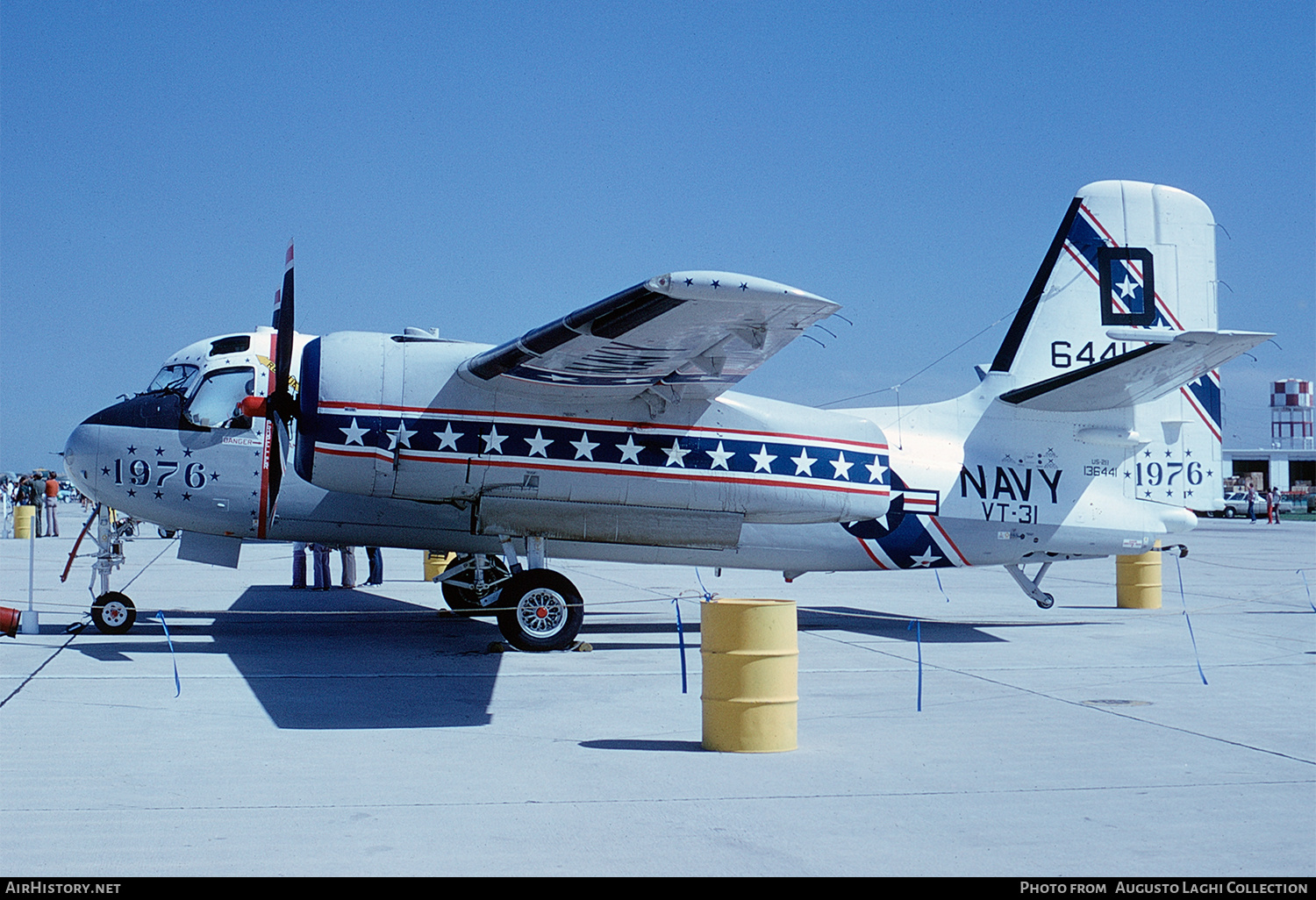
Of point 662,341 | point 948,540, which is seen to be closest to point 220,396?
point 662,341

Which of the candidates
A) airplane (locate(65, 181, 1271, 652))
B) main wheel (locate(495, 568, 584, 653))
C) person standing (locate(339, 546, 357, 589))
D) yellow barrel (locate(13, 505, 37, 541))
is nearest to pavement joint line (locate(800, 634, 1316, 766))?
airplane (locate(65, 181, 1271, 652))

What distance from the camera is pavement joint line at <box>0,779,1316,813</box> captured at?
6055 millimetres

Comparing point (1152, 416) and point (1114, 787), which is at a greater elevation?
point (1152, 416)

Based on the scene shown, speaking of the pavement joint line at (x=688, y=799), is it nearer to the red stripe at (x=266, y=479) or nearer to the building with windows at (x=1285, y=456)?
the red stripe at (x=266, y=479)

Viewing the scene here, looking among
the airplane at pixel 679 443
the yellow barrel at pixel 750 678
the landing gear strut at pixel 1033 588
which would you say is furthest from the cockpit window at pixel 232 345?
the landing gear strut at pixel 1033 588

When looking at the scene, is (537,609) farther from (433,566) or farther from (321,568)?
(433,566)

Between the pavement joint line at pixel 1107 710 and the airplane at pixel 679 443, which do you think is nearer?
the pavement joint line at pixel 1107 710

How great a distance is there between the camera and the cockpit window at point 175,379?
44.3 feet

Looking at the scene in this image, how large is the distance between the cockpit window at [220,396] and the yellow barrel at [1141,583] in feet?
44.6

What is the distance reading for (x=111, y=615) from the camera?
13.3 meters

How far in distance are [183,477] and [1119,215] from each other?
40.8 ft
